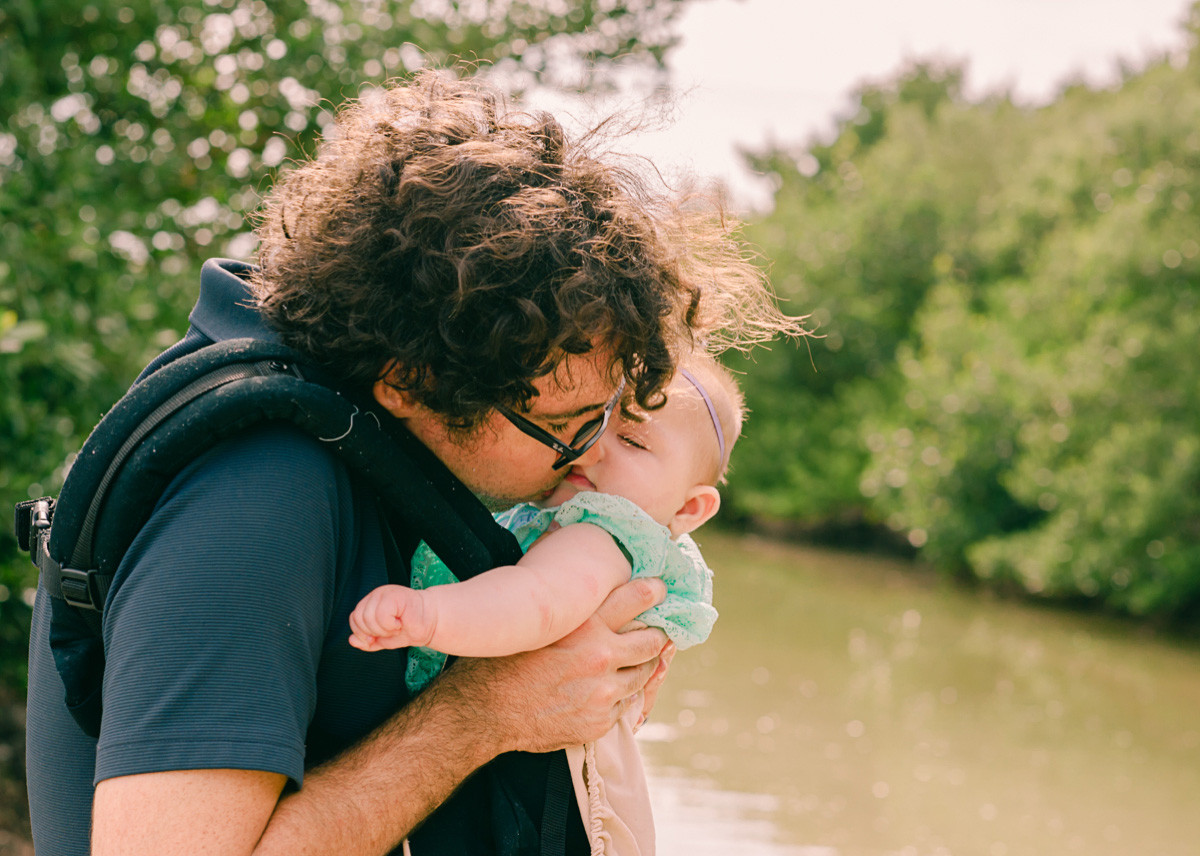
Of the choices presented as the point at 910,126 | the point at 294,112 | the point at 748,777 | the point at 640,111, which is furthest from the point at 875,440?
the point at 640,111

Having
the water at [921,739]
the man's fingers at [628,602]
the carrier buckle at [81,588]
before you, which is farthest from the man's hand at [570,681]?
the water at [921,739]

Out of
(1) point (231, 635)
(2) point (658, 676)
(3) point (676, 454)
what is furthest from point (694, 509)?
(1) point (231, 635)

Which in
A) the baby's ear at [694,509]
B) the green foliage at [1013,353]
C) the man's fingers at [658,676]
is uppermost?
the baby's ear at [694,509]

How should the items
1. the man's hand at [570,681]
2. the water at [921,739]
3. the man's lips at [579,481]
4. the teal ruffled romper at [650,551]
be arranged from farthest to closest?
the water at [921,739] < the man's lips at [579,481] < the teal ruffled romper at [650,551] < the man's hand at [570,681]

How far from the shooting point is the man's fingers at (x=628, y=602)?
1979 mm

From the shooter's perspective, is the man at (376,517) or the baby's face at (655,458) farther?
the baby's face at (655,458)

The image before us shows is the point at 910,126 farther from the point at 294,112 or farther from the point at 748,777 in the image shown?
the point at 294,112

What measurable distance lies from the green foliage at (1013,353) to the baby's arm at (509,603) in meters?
15.2

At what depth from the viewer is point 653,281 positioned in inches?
72.9

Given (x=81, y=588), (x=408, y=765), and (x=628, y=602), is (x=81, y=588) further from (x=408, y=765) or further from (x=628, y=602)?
(x=628, y=602)

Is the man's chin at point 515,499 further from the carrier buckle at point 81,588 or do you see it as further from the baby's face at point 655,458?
the carrier buckle at point 81,588

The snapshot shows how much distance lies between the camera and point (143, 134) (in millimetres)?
5207

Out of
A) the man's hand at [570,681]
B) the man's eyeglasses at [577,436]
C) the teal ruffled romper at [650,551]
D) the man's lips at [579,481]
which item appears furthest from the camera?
the man's lips at [579,481]

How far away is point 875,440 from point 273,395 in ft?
71.0
